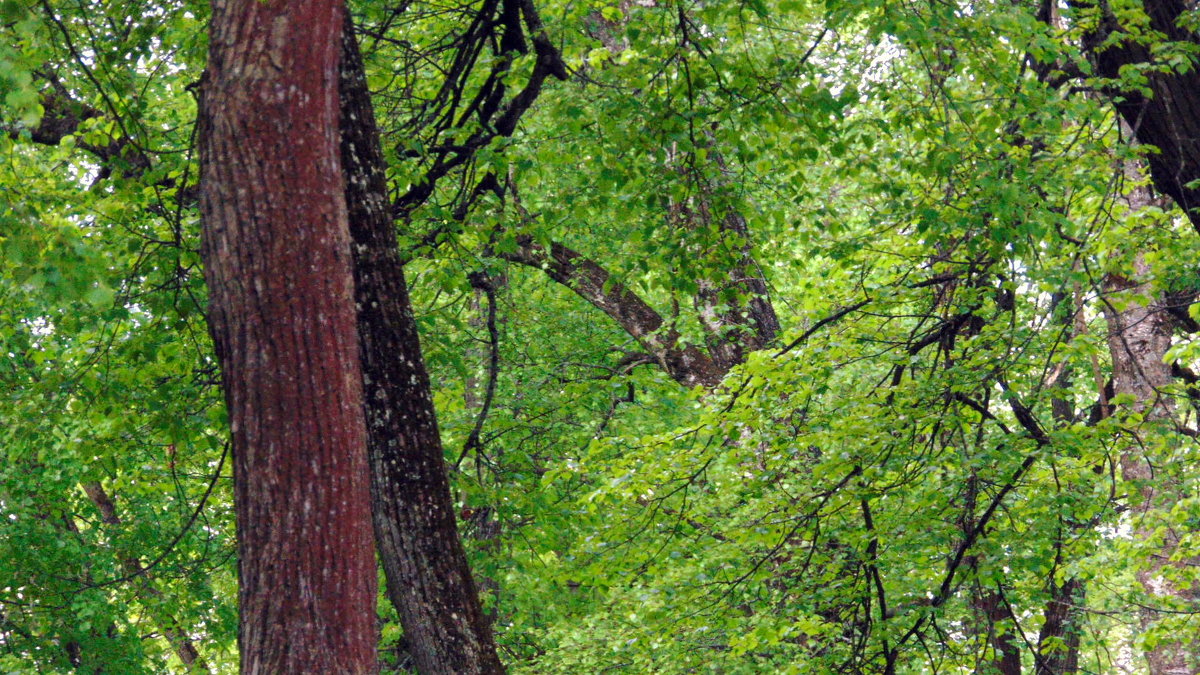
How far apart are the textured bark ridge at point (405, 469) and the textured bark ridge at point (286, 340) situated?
0.99 m

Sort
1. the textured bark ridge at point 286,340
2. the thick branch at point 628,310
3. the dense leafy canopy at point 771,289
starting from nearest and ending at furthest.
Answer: the textured bark ridge at point 286,340 → the dense leafy canopy at point 771,289 → the thick branch at point 628,310

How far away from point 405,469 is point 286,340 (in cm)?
130

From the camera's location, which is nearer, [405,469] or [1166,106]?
[405,469]

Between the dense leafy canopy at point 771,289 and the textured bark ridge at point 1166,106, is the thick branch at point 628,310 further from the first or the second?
the textured bark ridge at point 1166,106

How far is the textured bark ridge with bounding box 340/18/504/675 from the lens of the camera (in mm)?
4895

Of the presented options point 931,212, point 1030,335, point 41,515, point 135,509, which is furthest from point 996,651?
point 41,515

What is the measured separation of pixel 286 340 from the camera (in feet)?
12.2

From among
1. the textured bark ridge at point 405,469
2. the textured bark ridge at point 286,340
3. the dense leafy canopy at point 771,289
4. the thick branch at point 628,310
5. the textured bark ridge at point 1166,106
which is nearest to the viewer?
the textured bark ridge at point 286,340

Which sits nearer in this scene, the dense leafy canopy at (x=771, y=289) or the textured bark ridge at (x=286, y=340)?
the textured bark ridge at (x=286, y=340)

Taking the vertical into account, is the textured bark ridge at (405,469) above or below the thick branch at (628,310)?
below

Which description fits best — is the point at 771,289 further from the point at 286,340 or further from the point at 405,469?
the point at 286,340

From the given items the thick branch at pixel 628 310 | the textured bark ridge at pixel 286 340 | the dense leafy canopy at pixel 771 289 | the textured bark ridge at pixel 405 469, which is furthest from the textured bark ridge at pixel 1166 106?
the thick branch at pixel 628 310

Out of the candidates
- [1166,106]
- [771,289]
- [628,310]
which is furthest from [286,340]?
[628,310]

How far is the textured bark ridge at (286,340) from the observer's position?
12.0 ft
